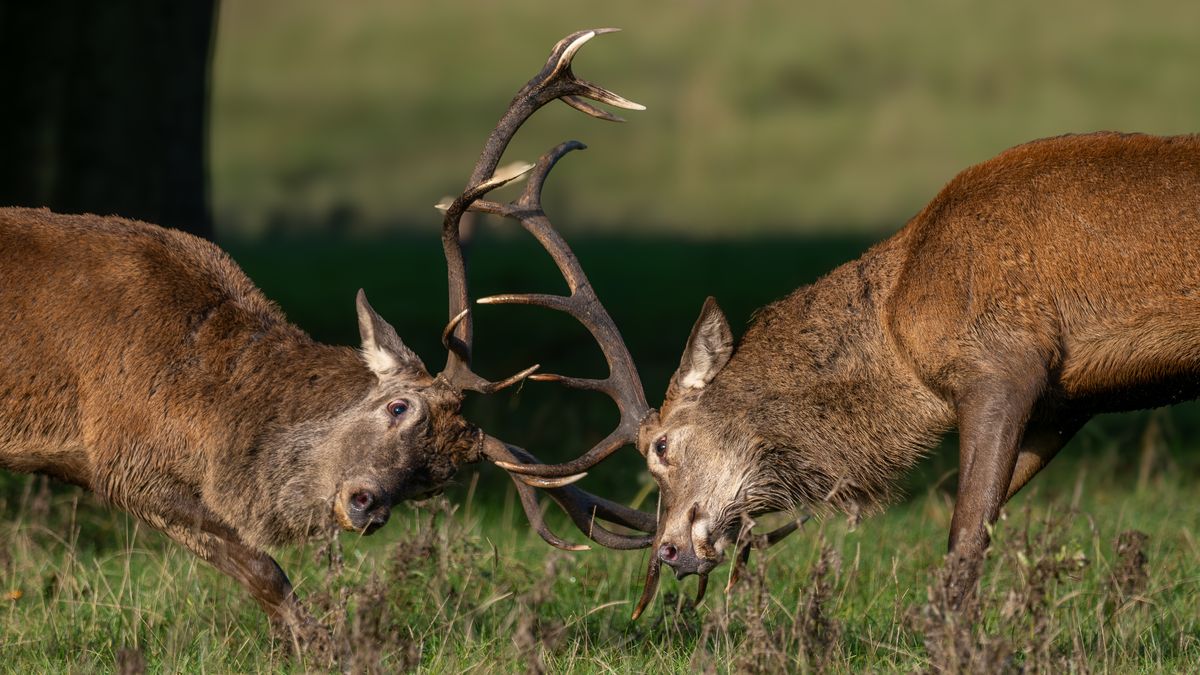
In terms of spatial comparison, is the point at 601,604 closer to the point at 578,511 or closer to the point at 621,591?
the point at 621,591

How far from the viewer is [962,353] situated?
6297 millimetres

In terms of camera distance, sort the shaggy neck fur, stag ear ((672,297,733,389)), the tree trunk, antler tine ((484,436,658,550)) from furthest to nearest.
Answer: the tree trunk < stag ear ((672,297,733,389)) < the shaggy neck fur < antler tine ((484,436,658,550))

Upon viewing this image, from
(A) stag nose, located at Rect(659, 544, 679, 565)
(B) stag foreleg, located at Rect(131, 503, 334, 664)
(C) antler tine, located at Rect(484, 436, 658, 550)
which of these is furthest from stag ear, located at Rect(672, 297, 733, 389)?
(B) stag foreleg, located at Rect(131, 503, 334, 664)

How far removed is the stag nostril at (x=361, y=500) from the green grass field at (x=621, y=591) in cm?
17

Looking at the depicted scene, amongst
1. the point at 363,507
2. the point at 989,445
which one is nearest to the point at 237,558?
the point at 363,507

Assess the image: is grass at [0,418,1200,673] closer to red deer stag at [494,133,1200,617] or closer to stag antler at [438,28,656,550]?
stag antler at [438,28,656,550]

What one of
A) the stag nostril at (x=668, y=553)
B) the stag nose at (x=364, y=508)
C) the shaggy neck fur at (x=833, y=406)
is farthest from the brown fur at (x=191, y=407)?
the shaggy neck fur at (x=833, y=406)

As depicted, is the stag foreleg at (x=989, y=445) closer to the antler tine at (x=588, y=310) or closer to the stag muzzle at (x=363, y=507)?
the antler tine at (x=588, y=310)

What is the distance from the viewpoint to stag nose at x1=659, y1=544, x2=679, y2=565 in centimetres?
643

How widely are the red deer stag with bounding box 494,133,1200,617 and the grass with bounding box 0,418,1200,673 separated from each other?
34 centimetres

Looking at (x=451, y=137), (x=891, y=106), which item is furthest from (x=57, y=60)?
(x=891, y=106)

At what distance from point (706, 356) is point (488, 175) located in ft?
3.71

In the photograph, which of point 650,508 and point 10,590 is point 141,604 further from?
point 650,508

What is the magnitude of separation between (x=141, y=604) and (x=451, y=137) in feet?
76.7
